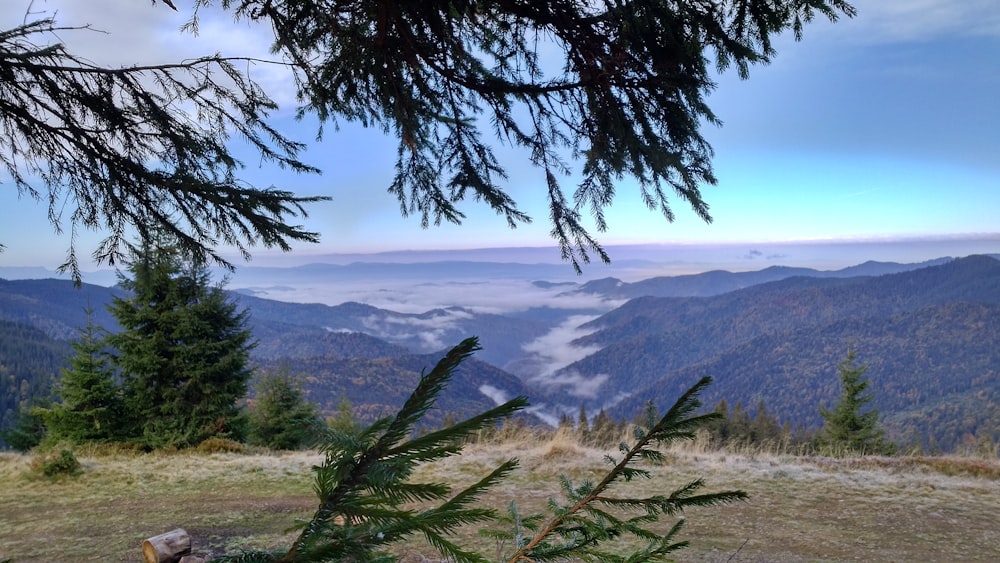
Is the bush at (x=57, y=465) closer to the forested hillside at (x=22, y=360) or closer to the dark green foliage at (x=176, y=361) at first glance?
the dark green foliage at (x=176, y=361)

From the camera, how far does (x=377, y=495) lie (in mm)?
721

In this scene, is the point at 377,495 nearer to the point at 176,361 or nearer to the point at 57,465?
the point at 57,465

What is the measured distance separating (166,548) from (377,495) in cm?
452

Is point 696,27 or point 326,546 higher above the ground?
point 696,27

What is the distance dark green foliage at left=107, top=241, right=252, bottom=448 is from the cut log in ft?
30.8

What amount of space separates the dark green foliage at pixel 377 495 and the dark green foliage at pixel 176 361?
13.5 metres

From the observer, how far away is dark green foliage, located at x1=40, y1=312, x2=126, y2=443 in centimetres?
1255

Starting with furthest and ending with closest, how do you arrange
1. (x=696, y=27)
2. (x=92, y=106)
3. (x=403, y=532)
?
(x=92, y=106) → (x=696, y=27) → (x=403, y=532)

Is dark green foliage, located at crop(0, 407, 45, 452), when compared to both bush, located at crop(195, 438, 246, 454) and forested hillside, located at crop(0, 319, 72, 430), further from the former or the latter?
forested hillside, located at crop(0, 319, 72, 430)

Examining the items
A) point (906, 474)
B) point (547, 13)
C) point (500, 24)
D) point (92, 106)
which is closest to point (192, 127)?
point (92, 106)

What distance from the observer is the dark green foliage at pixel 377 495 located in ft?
2.24

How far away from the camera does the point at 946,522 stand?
5801mm

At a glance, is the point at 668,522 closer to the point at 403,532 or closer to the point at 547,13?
the point at 547,13

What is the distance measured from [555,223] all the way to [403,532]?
8.74 ft
